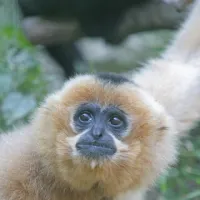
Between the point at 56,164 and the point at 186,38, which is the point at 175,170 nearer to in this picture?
the point at 186,38

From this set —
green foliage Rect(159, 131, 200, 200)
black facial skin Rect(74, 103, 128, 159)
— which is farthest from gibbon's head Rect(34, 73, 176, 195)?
green foliage Rect(159, 131, 200, 200)

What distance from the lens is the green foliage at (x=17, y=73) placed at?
6.47 m

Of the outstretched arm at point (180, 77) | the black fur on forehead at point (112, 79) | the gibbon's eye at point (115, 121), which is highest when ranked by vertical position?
the outstretched arm at point (180, 77)

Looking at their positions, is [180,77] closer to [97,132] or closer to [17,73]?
[17,73]

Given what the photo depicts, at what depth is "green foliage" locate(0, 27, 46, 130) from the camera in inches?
255

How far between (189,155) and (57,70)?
10.2 feet

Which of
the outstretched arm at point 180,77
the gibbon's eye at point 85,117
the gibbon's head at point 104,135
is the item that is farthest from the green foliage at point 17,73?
the gibbon's eye at point 85,117

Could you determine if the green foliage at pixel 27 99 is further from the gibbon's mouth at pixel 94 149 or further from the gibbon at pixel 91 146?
the gibbon's mouth at pixel 94 149

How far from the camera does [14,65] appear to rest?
6777 millimetres

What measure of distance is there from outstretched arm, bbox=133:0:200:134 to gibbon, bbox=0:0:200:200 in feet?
3.00

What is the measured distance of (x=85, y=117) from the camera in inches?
193

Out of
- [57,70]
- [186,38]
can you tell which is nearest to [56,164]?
[186,38]

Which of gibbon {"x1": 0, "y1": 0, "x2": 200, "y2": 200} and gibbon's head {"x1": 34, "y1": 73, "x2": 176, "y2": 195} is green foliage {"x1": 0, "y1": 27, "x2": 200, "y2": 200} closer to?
gibbon {"x1": 0, "y1": 0, "x2": 200, "y2": 200}

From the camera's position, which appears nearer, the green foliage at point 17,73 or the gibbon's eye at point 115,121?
the gibbon's eye at point 115,121
